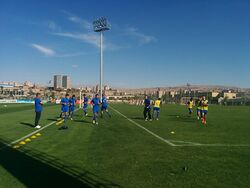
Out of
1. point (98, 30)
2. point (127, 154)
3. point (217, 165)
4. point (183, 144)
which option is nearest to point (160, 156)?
point (127, 154)

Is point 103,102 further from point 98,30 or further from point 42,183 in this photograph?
point 98,30

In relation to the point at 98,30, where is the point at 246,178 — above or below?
below

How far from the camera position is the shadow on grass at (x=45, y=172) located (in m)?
7.13

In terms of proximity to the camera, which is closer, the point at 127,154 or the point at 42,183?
the point at 42,183

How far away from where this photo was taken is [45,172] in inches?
320

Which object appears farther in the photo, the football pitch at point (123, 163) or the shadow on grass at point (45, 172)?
the football pitch at point (123, 163)

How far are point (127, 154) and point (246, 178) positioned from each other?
400 cm

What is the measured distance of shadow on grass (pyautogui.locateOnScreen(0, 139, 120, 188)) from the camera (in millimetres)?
7133

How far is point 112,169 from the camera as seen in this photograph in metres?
8.37

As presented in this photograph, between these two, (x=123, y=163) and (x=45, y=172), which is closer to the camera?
(x=45, y=172)

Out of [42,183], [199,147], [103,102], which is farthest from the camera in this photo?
[103,102]

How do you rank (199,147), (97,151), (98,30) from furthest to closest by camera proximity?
(98,30), (199,147), (97,151)

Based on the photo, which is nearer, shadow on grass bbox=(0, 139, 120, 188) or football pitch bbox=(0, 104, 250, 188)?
shadow on grass bbox=(0, 139, 120, 188)

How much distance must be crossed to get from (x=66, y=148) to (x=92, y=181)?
4598 mm
